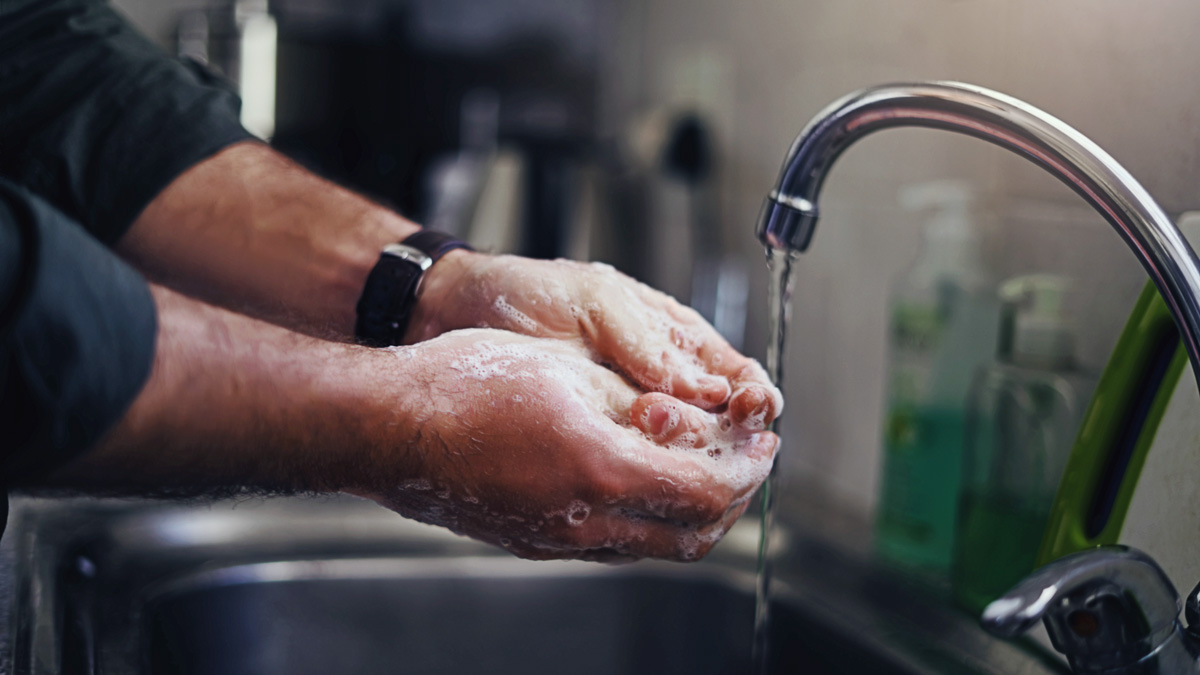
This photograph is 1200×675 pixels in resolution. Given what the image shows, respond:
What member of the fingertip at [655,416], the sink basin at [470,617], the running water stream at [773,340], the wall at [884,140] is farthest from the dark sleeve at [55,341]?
the wall at [884,140]

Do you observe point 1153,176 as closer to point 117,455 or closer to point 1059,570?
point 1059,570

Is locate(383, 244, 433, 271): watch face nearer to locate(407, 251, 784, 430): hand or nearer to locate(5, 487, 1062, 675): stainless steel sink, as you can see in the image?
locate(407, 251, 784, 430): hand

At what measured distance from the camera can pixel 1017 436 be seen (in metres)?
0.70

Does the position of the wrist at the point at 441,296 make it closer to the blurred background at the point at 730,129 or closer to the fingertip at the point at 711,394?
the fingertip at the point at 711,394

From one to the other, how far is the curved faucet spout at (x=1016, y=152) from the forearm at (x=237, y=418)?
0.24 meters

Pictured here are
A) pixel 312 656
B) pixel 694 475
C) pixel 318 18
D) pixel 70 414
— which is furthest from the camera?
pixel 318 18

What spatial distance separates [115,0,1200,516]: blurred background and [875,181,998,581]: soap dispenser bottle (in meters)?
0.03

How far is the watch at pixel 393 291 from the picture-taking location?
631 millimetres

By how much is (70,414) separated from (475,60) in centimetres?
Result: 131

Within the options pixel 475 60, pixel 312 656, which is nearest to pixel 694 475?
pixel 312 656

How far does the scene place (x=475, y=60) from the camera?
1.59 metres

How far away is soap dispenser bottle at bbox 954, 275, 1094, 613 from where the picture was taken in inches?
26.2

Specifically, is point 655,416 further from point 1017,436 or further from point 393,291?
point 1017,436

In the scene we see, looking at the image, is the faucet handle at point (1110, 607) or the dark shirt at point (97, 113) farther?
the dark shirt at point (97, 113)
